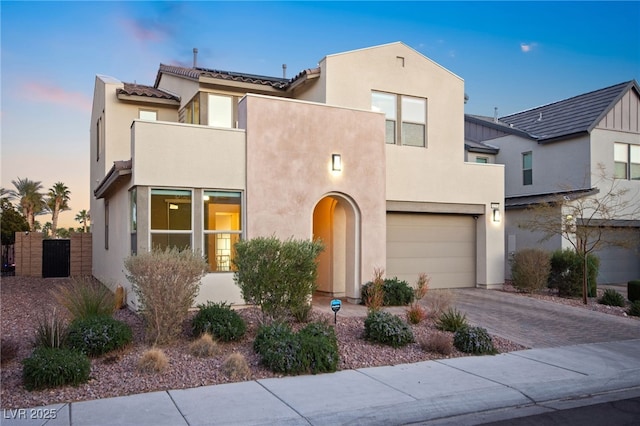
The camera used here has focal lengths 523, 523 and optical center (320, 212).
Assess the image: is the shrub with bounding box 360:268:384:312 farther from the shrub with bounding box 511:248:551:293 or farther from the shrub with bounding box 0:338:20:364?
the shrub with bounding box 0:338:20:364

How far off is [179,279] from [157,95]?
11.4 m

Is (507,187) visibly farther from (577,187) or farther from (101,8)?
(101,8)

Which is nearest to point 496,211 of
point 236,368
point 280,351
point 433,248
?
point 433,248

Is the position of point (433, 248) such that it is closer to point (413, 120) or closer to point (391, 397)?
point (413, 120)

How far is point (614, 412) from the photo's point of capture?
21.7 feet

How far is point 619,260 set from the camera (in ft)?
69.4

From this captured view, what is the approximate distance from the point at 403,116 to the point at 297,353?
32.4 feet

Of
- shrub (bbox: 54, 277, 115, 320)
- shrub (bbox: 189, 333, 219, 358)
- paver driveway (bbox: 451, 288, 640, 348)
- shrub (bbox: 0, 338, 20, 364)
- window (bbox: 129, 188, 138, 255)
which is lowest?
paver driveway (bbox: 451, 288, 640, 348)

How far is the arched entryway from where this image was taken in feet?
45.9

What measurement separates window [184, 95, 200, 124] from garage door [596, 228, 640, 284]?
15964mm

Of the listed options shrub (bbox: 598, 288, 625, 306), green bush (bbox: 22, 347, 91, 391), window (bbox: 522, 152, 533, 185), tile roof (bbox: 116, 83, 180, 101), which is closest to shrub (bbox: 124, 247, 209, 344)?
green bush (bbox: 22, 347, 91, 391)

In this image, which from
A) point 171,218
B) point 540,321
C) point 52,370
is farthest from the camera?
point 540,321

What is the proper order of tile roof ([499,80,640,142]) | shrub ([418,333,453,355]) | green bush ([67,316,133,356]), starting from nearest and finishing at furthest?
green bush ([67,316,133,356]) → shrub ([418,333,453,355]) → tile roof ([499,80,640,142])

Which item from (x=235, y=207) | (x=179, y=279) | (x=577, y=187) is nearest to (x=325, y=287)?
(x=235, y=207)
